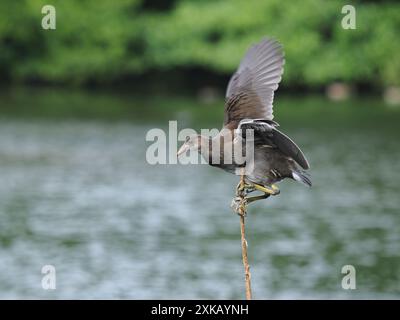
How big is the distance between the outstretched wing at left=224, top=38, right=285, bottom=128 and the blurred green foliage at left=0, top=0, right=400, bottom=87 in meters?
48.0

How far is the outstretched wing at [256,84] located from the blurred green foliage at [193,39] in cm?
4799

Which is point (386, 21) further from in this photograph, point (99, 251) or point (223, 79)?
point (99, 251)

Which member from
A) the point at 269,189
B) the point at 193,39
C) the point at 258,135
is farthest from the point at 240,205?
the point at 193,39

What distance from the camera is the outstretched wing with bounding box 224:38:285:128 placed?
21.8 ft

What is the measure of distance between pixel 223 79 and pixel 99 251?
38.9m

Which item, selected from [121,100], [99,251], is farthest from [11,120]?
[99,251]

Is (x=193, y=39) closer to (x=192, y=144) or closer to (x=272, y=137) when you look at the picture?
(x=272, y=137)

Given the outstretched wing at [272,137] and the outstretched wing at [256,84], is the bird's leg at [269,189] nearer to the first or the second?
the outstretched wing at [272,137]

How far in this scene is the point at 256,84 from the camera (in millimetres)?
6898

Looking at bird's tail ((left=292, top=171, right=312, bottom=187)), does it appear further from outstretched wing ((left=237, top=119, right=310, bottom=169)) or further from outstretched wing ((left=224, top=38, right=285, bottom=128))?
outstretched wing ((left=224, top=38, right=285, bottom=128))

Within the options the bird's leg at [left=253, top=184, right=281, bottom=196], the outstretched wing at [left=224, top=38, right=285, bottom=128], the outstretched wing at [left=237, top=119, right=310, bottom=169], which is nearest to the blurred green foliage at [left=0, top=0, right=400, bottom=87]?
the outstretched wing at [left=224, top=38, right=285, bottom=128]

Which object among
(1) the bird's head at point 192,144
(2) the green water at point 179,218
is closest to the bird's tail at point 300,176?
(1) the bird's head at point 192,144
